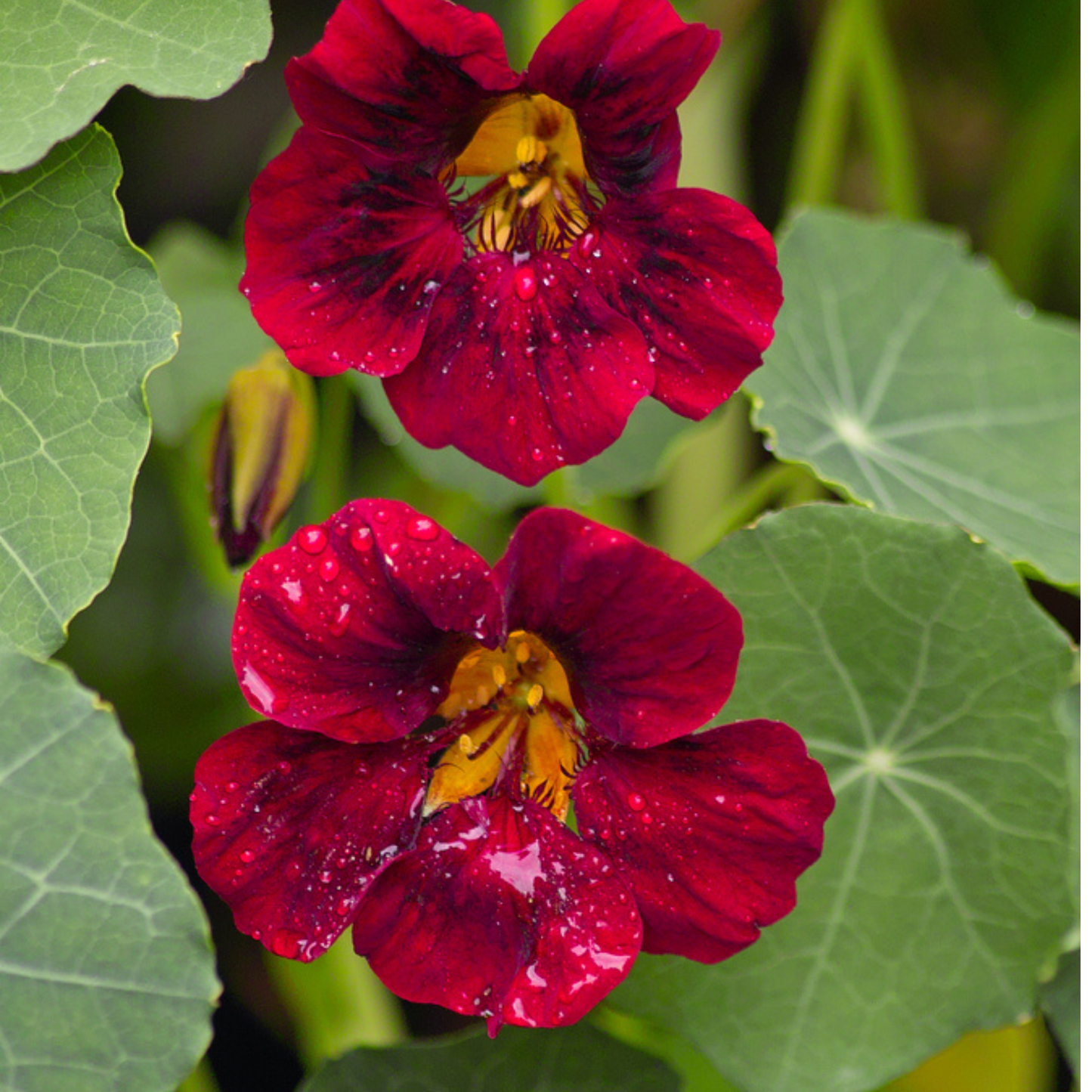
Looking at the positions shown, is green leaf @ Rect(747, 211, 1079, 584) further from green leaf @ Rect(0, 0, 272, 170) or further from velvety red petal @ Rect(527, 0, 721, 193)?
green leaf @ Rect(0, 0, 272, 170)

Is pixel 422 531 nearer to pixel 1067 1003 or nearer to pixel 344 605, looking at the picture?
pixel 344 605

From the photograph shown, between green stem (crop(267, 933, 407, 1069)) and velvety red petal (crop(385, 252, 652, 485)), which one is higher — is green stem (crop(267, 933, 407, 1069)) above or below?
below

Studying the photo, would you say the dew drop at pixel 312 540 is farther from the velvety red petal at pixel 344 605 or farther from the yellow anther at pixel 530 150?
the yellow anther at pixel 530 150

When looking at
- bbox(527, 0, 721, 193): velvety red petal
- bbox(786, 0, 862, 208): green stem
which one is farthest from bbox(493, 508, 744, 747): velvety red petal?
bbox(786, 0, 862, 208): green stem

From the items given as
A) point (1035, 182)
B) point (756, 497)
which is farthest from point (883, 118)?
point (756, 497)

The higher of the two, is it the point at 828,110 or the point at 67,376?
the point at 828,110
